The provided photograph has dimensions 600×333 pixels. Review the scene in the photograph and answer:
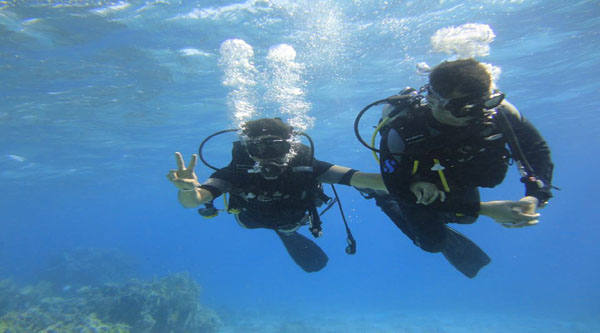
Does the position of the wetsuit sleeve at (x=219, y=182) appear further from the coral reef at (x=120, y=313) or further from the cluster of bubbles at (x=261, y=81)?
the coral reef at (x=120, y=313)

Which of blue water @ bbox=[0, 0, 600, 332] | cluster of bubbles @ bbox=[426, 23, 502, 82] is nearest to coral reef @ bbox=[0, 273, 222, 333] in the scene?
blue water @ bbox=[0, 0, 600, 332]

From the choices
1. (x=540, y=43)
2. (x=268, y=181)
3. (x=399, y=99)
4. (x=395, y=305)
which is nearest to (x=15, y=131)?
(x=268, y=181)

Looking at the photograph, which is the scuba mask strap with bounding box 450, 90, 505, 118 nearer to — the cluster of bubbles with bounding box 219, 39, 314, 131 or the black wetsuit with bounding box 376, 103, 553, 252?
the black wetsuit with bounding box 376, 103, 553, 252

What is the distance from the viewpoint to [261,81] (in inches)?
629

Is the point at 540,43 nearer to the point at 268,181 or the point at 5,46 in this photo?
the point at 268,181

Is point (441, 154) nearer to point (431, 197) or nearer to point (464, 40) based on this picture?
point (431, 197)

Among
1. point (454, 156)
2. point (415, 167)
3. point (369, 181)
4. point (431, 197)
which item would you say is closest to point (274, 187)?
point (369, 181)

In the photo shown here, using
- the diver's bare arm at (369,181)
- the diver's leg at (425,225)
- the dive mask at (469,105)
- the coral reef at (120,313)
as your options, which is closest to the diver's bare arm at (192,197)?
the diver's bare arm at (369,181)

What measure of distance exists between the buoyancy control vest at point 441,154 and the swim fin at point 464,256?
1997mm

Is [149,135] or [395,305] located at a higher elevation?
[149,135]

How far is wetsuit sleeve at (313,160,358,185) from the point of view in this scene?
14.8ft

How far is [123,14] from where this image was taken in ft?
34.8

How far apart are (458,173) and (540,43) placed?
17.1 metres

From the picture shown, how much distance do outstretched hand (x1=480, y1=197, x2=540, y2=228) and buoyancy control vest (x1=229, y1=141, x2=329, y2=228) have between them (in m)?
2.45
